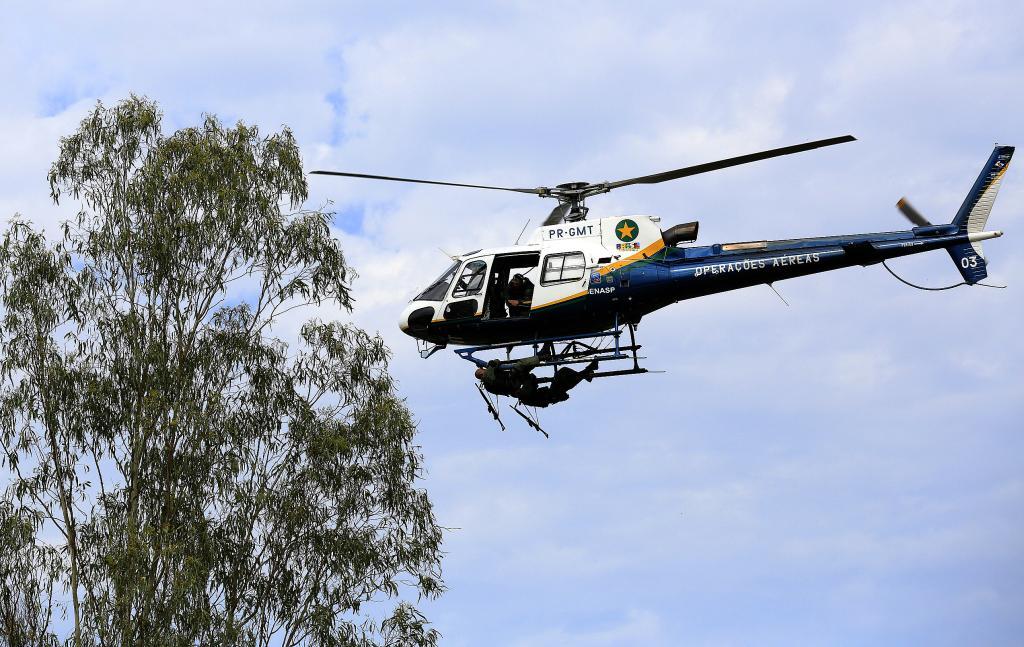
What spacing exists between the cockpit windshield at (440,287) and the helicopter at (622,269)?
94 mm

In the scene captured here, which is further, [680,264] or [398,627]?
[398,627]

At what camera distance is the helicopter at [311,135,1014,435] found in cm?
2409

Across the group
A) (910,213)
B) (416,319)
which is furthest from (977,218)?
(416,319)

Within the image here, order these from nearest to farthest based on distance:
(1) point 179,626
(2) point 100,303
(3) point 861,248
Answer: (3) point 861,248 < (1) point 179,626 < (2) point 100,303

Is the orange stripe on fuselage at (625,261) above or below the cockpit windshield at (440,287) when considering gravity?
below

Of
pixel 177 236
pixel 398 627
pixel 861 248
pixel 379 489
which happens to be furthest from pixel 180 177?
pixel 861 248

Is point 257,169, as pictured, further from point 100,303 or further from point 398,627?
point 398,627

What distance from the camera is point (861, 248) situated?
2405 centimetres

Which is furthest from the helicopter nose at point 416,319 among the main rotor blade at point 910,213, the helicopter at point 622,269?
the main rotor blade at point 910,213

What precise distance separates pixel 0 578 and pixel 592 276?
9930 mm

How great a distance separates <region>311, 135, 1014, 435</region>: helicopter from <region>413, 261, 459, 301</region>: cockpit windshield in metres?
0.09

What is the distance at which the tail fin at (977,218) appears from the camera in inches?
945

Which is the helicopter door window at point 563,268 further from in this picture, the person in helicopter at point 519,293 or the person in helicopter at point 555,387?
the person in helicopter at point 555,387

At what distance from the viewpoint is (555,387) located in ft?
80.2
